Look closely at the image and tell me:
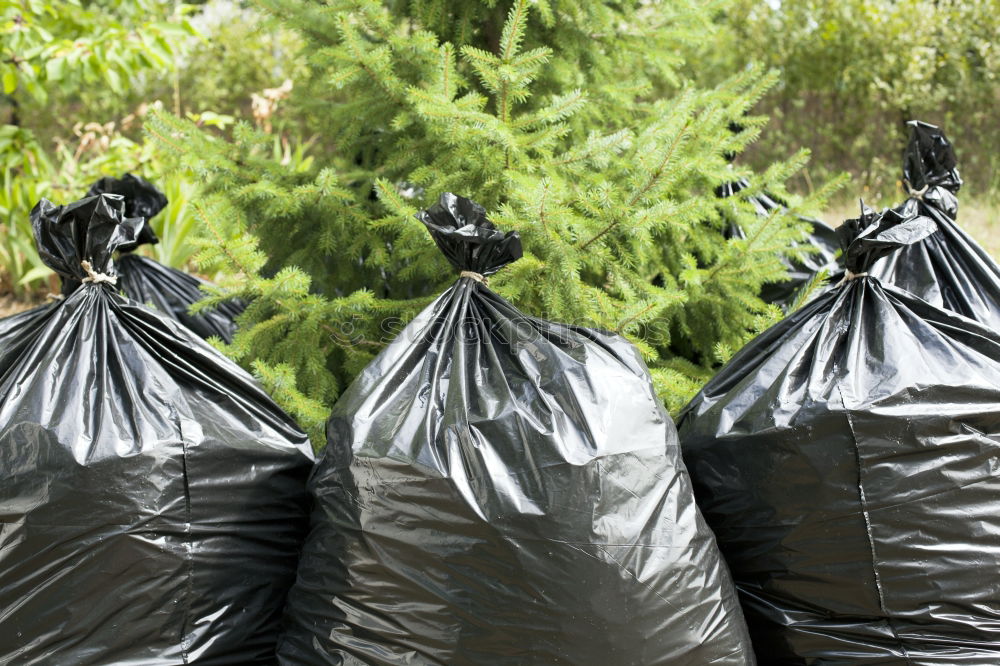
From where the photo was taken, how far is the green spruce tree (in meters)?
1.91

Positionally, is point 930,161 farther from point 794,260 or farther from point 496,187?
point 496,187

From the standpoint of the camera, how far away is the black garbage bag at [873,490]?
153cm

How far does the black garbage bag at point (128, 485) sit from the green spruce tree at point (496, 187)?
0.24 metres

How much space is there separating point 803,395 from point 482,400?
628 millimetres

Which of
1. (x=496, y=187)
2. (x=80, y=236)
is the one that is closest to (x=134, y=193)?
(x=80, y=236)

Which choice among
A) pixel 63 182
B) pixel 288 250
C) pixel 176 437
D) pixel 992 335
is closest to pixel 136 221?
pixel 288 250

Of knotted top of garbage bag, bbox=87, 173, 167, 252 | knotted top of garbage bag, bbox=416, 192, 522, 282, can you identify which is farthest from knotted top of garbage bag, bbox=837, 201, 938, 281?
knotted top of garbage bag, bbox=87, 173, 167, 252

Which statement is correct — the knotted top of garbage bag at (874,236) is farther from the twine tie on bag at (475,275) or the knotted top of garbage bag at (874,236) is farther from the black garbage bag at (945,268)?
the twine tie on bag at (475,275)

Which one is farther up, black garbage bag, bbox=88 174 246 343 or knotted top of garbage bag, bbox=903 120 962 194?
knotted top of garbage bag, bbox=903 120 962 194

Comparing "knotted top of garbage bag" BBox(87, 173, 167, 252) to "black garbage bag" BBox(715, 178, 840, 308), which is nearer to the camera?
"knotted top of garbage bag" BBox(87, 173, 167, 252)

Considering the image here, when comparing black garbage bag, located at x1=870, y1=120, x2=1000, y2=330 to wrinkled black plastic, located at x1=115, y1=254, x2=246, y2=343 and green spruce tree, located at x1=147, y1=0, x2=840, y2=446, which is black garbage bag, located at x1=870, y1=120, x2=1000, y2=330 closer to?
green spruce tree, located at x1=147, y1=0, x2=840, y2=446

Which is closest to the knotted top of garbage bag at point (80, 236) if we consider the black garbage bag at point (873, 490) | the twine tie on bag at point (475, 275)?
the twine tie on bag at point (475, 275)

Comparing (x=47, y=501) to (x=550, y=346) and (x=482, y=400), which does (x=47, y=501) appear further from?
(x=550, y=346)

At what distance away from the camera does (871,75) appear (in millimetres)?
7453
